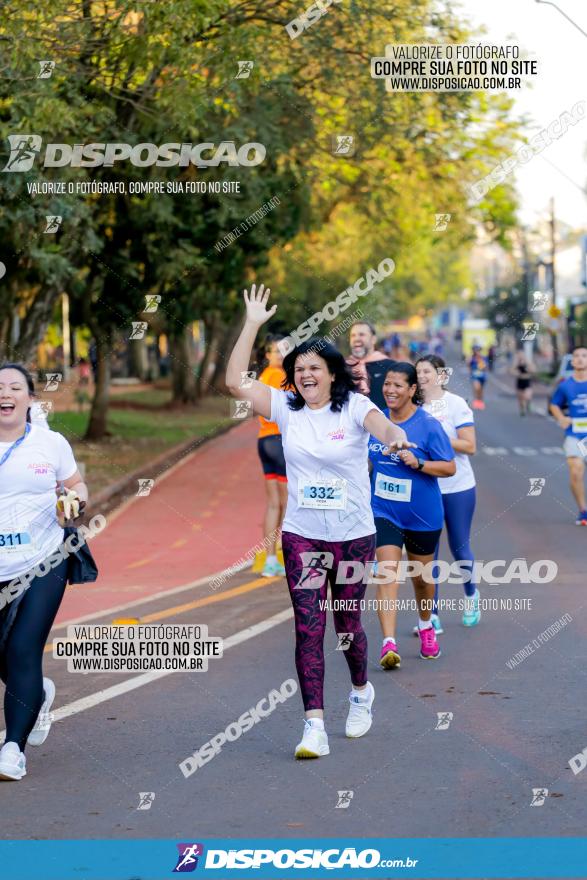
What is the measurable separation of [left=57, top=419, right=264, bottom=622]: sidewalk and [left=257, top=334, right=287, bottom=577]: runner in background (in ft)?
3.05

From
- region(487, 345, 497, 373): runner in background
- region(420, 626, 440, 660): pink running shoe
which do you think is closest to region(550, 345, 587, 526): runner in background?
region(420, 626, 440, 660): pink running shoe

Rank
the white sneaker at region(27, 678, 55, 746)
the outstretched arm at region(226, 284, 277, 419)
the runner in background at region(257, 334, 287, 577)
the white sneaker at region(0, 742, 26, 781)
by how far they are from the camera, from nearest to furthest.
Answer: the white sneaker at region(0, 742, 26, 781)
the outstretched arm at region(226, 284, 277, 419)
the white sneaker at region(27, 678, 55, 746)
the runner in background at region(257, 334, 287, 577)

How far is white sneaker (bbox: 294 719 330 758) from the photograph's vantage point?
7121 millimetres

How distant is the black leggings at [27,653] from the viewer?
7.04 m

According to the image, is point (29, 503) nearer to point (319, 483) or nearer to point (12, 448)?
point (12, 448)

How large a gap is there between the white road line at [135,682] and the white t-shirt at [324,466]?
183 centimetres

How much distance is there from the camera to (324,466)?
7273 mm

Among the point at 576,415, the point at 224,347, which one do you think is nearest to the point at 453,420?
the point at 576,415

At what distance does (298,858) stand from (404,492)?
379cm

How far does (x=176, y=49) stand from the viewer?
55.6ft

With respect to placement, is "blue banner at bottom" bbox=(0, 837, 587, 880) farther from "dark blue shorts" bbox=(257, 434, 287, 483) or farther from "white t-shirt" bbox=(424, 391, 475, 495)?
"dark blue shorts" bbox=(257, 434, 287, 483)

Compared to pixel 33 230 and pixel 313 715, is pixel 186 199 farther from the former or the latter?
pixel 313 715

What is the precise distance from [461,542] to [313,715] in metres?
3.52

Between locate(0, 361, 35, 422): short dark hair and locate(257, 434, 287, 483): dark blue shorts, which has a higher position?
locate(0, 361, 35, 422): short dark hair
